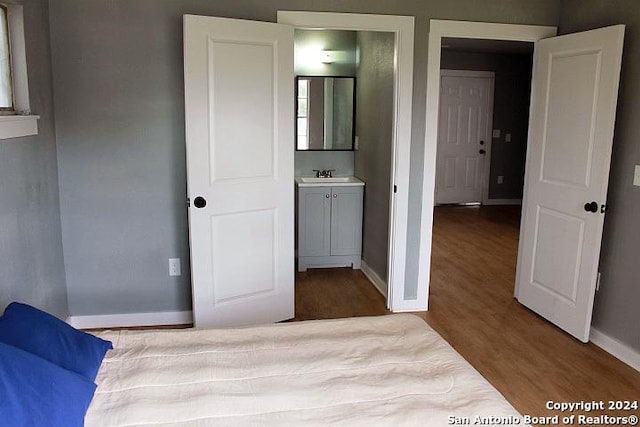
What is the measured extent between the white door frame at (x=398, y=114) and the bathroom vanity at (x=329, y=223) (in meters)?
0.89

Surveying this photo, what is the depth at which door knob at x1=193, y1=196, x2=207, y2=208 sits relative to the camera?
3152mm

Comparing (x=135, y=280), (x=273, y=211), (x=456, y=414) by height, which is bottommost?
(x=135, y=280)

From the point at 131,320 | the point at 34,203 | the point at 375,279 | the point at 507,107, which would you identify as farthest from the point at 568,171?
the point at 507,107

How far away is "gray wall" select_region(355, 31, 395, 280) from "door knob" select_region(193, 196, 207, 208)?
4.96 ft

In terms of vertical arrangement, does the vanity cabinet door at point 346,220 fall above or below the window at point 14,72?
below

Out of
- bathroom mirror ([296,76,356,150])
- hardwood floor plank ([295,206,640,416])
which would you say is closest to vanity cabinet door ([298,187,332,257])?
hardwood floor plank ([295,206,640,416])

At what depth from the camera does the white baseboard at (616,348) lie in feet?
9.93

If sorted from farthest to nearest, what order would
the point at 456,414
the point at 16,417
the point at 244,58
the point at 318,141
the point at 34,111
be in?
the point at 318,141
the point at 244,58
the point at 34,111
the point at 456,414
the point at 16,417

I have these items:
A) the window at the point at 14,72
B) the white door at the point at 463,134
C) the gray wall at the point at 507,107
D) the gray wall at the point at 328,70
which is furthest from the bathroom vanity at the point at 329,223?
the gray wall at the point at 507,107

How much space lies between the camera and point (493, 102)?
8.09m

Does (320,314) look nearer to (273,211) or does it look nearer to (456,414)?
(273,211)

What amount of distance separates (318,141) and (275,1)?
73.6 inches

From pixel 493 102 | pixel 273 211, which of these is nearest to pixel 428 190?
pixel 273 211

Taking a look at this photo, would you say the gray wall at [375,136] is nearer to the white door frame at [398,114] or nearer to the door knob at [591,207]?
the white door frame at [398,114]
